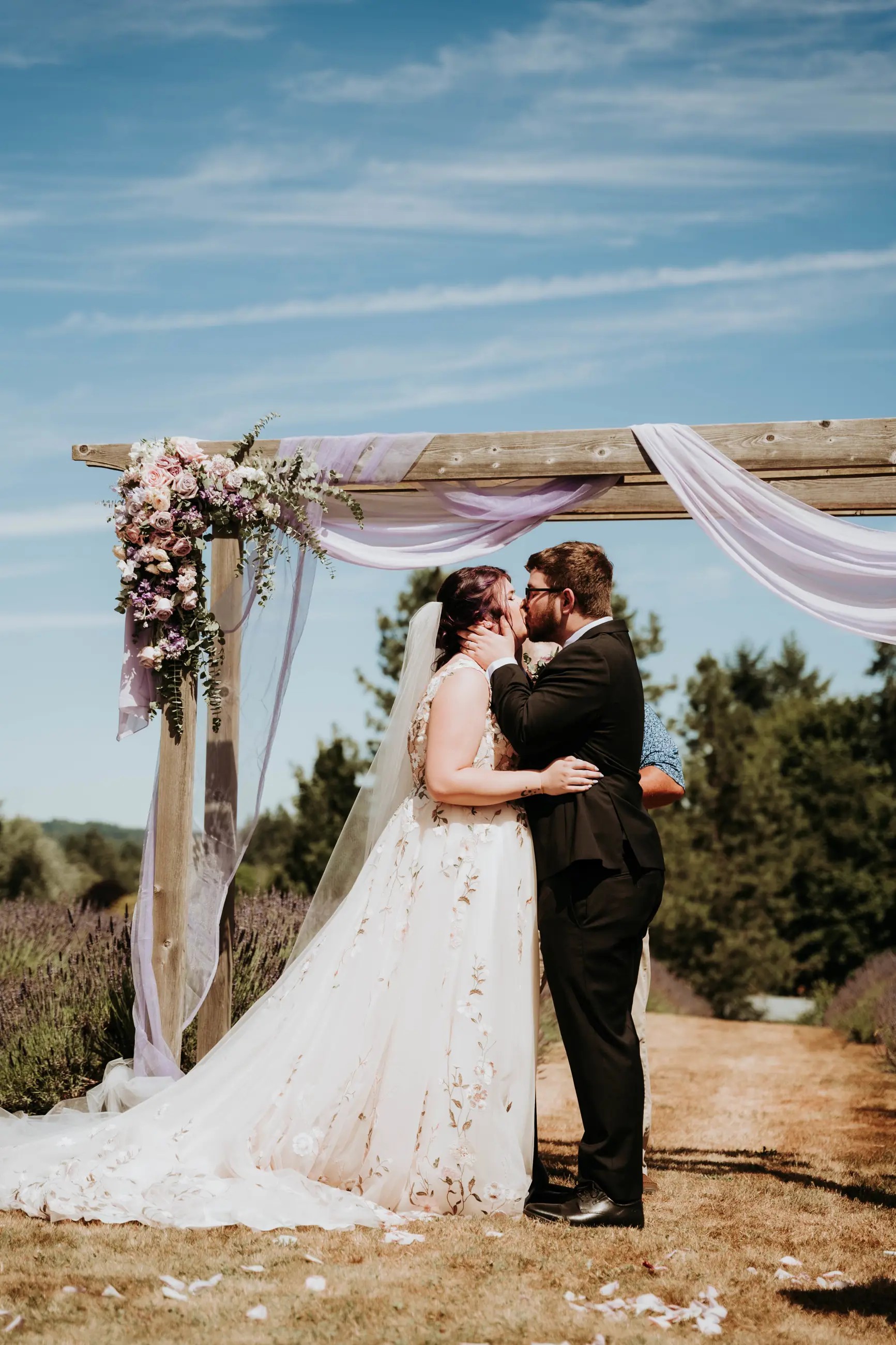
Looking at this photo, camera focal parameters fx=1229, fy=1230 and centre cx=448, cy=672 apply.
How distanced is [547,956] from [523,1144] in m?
0.66

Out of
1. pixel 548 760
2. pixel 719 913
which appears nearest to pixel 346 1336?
pixel 548 760

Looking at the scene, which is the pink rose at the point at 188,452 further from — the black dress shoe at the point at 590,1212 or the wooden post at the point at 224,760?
the black dress shoe at the point at 590,1212

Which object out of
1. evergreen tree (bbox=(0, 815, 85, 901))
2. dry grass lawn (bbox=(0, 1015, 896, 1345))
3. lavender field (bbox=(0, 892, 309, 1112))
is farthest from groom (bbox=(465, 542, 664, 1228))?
evergreen tree (bbox=(0, 815, 85, 901))

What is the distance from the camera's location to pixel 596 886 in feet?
14.0

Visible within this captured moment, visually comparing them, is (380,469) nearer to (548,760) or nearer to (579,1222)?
(548,760)

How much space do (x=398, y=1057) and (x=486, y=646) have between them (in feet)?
4.94

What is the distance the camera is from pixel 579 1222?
164 inches

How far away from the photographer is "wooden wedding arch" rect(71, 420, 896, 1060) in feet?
16.9

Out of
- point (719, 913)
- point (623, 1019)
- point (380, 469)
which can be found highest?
point (380, 469)

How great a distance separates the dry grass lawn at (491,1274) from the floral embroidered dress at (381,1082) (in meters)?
0.17

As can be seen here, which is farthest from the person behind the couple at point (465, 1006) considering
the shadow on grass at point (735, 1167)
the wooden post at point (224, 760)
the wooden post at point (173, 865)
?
the shadow on grass at point (735, 1167)

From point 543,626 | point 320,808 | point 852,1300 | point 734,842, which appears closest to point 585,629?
point 543,626

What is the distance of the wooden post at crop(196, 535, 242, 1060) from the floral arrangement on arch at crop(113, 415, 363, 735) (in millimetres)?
52

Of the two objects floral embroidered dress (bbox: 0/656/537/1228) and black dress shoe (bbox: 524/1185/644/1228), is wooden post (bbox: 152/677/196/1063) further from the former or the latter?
black dress shoe (bbox: 524/1185/644/1228)
